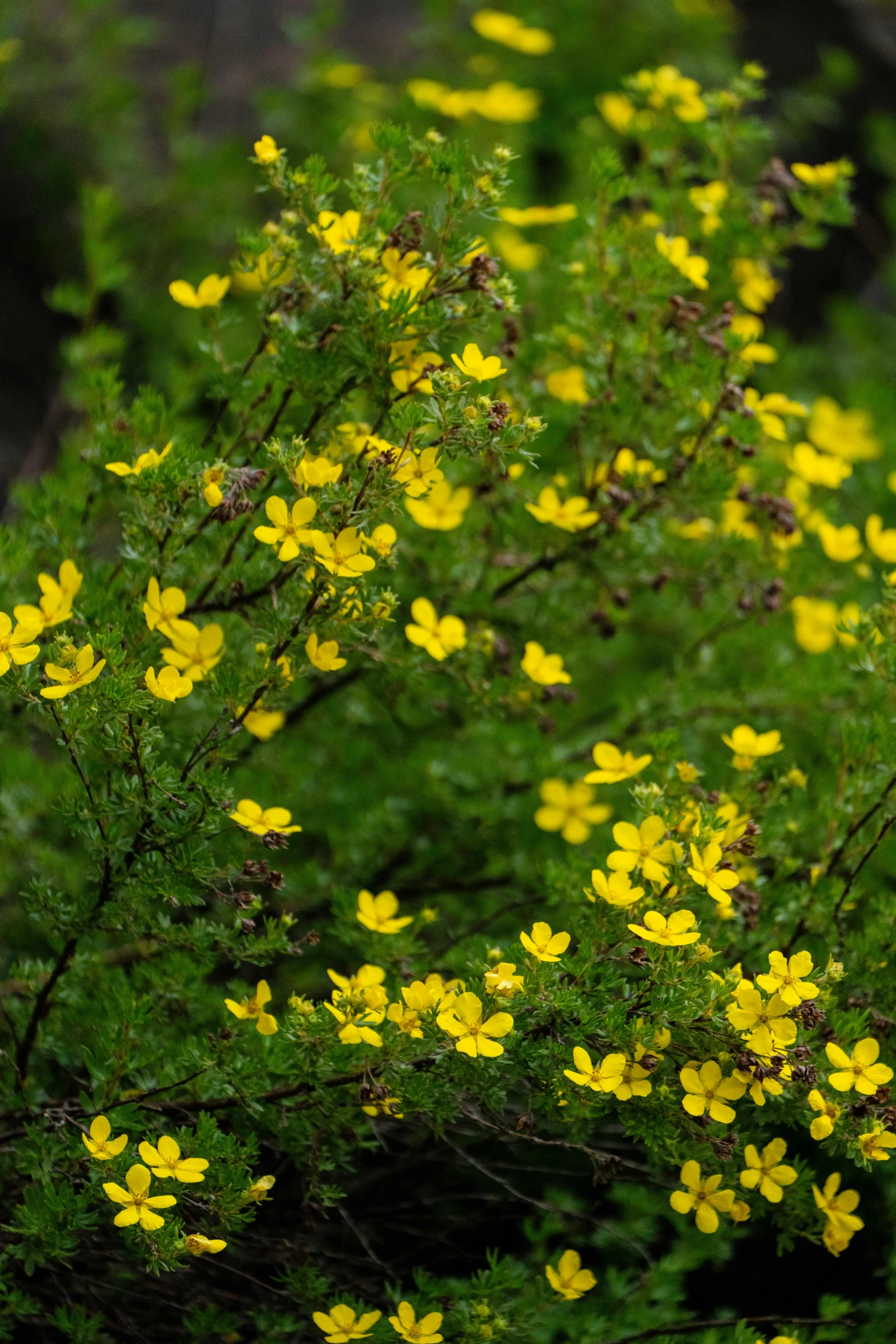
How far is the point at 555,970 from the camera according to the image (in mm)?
1644

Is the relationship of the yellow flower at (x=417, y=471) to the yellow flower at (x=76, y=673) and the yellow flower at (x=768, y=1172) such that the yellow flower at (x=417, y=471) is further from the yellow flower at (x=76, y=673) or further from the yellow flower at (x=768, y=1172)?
the yellow flower at (x=768, y=1172)

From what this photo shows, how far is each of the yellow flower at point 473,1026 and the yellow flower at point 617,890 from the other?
24cm

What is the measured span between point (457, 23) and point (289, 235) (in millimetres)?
4082

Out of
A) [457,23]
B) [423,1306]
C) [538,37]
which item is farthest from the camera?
[457,23]

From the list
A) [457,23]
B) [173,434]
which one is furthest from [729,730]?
[457,23]

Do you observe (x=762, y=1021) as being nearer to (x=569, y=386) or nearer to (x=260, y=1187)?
(x=260, y=1187)

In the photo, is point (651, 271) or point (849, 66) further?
point (849, 66)

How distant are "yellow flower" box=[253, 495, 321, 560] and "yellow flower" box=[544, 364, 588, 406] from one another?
0.86m

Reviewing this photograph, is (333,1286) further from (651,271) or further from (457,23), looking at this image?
(457,23)

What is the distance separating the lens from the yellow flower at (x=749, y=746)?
1960 millimetres

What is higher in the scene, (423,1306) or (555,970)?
(555,970)

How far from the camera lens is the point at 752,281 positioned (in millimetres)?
2457

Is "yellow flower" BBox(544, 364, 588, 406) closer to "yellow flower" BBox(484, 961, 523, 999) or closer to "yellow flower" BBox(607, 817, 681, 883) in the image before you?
"yellow flower" BBox(607, 817, 681, 883)

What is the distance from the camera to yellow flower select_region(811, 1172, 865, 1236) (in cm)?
171
